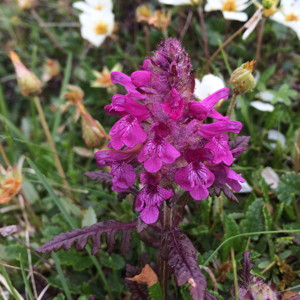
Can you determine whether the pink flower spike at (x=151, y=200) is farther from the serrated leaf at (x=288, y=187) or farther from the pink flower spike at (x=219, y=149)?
the serrated leaf at (x=288, y=187)

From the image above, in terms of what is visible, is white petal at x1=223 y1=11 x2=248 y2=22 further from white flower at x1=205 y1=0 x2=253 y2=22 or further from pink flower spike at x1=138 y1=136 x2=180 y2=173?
pink flower spike at x1=138 y1=136 x2=180 y2=173

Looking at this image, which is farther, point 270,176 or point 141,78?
point 270,176

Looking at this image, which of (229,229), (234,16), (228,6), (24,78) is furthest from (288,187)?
(24,78)

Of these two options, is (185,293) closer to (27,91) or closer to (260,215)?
(260,215)

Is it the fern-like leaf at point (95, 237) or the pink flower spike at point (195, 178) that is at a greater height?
the pink flower spike at point (195, 178)

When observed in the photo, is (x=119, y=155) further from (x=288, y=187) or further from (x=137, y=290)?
(x=288, y=187)

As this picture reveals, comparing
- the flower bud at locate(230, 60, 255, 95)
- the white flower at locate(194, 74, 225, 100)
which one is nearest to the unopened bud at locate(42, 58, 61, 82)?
the white flower at locate(194, 74, 225, 100)

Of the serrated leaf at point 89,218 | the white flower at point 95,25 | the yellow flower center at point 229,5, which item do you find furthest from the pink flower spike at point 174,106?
the white flower at point 95,25

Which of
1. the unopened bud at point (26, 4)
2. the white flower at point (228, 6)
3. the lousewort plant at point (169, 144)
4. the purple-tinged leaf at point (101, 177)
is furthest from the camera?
the unopened bud at point (26, 4)

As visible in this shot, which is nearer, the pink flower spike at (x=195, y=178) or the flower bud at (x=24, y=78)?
the pink flower spike at (x=195, y=178)
